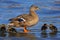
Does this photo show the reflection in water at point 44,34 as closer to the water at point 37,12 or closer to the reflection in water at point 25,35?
the water at point 37,12

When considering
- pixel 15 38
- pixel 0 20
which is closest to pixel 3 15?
pixel 0 20

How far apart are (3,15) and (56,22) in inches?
110

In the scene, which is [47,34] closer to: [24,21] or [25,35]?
[25,35]

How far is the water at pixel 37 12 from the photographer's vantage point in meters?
12.2

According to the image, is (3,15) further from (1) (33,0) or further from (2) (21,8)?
(1) (33,0)

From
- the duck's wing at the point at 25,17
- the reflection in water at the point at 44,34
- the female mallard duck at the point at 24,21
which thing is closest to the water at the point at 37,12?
the reflection in water at the point at 44,34

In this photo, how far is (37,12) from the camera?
54.5 feet

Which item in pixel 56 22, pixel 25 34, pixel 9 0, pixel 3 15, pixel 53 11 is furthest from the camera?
pixel 9 0

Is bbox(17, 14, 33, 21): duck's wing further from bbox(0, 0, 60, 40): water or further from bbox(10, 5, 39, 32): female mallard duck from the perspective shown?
bbox(0, 0, 60, 40): water

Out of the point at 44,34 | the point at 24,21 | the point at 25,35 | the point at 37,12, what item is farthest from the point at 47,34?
the point at 37,12

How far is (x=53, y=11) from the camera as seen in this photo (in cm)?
1700

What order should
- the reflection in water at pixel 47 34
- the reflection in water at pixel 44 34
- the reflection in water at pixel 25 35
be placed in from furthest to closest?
1. the reflection in water at pixel 47 34
2. the reflection in water at pixel 44 34
3. the reflection in water at pixel 25 35

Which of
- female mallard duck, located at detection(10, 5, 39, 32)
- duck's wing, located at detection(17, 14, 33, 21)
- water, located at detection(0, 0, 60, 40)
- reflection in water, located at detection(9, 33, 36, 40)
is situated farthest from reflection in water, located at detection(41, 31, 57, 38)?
duck's wing, located at detection(17, 14, 33, 21)

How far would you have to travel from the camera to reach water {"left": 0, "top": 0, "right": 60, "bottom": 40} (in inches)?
481
